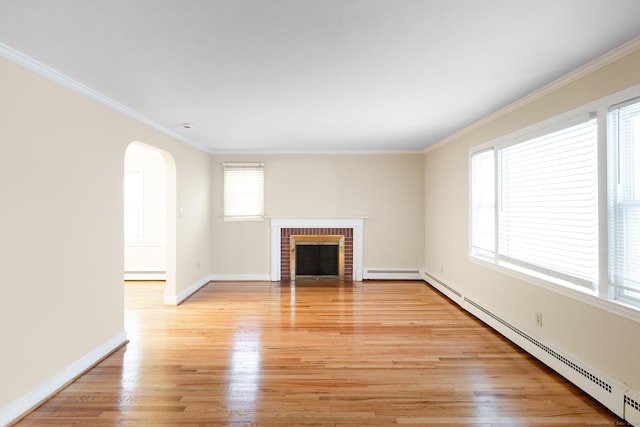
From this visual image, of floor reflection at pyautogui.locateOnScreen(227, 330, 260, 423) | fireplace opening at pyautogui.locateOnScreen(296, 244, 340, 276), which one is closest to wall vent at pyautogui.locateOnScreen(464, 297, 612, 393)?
floor reflection at pyautogui.locateOnScreen(227, 330, 260, 423)

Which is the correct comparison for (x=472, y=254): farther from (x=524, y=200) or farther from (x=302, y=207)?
(x=302, y=207)

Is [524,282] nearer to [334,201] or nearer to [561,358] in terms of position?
[561,358]

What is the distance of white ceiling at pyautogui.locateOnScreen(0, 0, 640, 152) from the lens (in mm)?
1758

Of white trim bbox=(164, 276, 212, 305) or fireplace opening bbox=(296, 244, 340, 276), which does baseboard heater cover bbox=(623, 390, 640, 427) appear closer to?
fireplace opening bbox=(296, 244, 340, 276)

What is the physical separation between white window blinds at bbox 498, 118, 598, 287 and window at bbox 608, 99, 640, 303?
145mm

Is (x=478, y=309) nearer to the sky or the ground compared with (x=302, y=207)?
nearer to the ground

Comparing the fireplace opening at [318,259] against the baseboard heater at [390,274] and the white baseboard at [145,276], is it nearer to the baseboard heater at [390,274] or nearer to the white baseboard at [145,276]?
the baseboard heater at [390,274]

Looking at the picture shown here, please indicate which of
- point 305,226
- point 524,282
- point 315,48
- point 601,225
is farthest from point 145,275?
point 601,225

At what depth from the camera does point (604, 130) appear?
7.90ft

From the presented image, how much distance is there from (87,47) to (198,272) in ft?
13.6

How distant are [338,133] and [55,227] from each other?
3.38 metres

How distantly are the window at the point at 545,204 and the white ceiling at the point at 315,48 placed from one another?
55cm

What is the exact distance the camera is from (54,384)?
255 centimetres

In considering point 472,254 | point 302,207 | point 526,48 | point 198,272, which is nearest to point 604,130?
point 526,48
